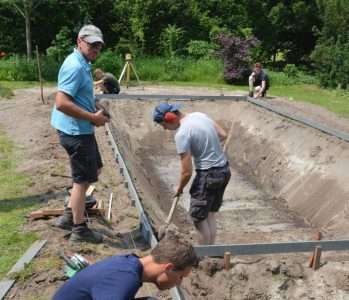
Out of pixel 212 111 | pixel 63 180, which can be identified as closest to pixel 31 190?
pixel 63 180

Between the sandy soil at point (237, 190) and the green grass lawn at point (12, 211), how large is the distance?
0.16 meters

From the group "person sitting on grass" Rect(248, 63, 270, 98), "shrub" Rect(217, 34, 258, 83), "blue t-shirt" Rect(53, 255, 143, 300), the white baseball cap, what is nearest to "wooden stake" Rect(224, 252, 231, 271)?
the white baseball cap

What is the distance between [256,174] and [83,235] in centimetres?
675

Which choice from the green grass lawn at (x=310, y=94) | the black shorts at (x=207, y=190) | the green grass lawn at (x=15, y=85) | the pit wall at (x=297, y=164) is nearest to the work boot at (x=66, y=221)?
the black shorts at (x=207, y=190)

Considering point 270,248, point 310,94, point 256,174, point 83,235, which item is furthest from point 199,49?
point 83,235

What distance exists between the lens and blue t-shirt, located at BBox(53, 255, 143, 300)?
8.23ft

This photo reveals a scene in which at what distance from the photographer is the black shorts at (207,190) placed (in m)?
5.16

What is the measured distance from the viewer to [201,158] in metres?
5.10

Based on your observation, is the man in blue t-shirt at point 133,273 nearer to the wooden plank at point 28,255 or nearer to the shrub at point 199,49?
the wooden plank at point 28,255

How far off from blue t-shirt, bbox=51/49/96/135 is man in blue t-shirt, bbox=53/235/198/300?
2225 mm

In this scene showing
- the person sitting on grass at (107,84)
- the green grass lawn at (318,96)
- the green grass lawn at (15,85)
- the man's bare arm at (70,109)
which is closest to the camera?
the man's bare arm at (70,109)

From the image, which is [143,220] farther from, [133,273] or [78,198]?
[133,273]

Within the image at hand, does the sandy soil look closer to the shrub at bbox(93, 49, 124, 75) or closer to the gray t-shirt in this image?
the gray t-shirt

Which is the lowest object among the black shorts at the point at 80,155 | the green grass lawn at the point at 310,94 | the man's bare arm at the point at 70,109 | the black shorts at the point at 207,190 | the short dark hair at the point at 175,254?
the green grass lawn at the point at 310,94
